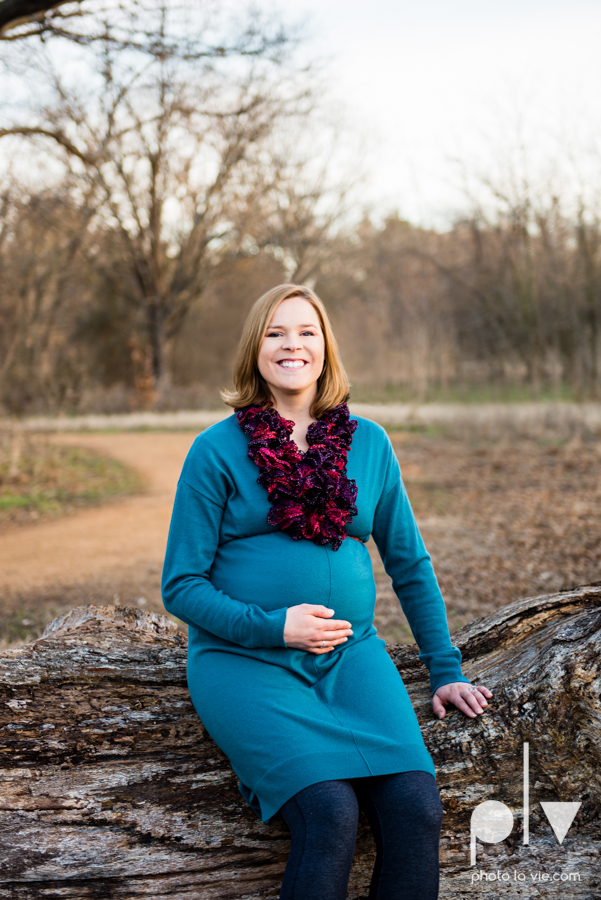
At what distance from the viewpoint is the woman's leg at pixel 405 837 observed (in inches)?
64.5

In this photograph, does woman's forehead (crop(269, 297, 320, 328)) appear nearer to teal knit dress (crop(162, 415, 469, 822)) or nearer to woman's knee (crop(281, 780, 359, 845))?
teal knit dress (crop(162, 415, 469, 822))

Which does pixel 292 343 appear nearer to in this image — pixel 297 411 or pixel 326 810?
pixel 297 411

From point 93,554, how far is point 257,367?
5.27 m

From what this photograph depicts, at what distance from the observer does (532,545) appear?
6895 mm

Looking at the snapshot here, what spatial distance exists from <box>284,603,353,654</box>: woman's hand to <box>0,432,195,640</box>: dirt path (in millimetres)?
3723

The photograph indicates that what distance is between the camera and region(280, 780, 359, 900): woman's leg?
1578 mm

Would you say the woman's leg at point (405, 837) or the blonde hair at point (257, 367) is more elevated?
the blonde hair at point (257, 367)

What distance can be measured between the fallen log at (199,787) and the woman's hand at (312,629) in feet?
1.43

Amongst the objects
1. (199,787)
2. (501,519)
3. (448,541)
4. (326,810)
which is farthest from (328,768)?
(501,519)

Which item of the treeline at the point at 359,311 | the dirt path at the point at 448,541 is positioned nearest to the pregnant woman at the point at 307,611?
the dirt path at the point at 448,541

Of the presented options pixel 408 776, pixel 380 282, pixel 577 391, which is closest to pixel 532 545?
pixel 408 776

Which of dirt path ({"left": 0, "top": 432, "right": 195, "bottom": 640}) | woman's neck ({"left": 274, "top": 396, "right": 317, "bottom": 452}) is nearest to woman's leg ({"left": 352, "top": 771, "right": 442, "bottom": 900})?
woman's neck ({"left": 274, "top": 396, "right": 317, "bottom": 452})

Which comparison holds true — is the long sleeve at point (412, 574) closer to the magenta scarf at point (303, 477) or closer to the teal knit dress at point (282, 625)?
the teal knit dress at point (282, 625)

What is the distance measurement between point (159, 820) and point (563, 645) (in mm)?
1210
